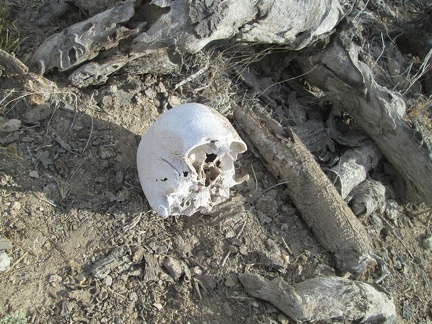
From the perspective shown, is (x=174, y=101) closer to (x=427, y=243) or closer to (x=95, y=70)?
(x=95, y=70)

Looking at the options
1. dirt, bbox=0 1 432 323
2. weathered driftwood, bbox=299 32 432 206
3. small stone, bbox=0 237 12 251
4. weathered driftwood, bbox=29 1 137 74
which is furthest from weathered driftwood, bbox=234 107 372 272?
small stone, bbox=0 237 12 251

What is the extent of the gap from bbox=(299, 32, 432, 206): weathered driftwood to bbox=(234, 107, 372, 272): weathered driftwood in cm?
76

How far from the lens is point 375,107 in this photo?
396cm

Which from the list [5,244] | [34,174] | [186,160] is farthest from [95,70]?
[5,244]

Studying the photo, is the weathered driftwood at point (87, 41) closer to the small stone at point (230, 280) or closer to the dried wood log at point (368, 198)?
the small stone at point (230, 280)

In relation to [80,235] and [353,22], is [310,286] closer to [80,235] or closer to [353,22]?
[80,235]

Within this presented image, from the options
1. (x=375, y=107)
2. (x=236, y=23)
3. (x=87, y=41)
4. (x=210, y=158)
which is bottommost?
(x=375, y=107)

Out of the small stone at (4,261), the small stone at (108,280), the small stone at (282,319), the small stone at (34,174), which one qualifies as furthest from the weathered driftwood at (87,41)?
the small stone at (282,319)

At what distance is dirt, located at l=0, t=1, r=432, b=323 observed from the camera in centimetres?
277

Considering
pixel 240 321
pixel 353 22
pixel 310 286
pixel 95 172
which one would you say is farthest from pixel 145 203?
pixel 353 22

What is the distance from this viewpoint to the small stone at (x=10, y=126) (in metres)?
3.05

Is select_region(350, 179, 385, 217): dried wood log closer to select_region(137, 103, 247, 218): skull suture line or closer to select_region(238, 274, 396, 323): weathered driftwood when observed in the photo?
select_region(238, 274, 396, 323): weathered driftwood

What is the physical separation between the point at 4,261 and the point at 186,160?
1215mm

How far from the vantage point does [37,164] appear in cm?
304
